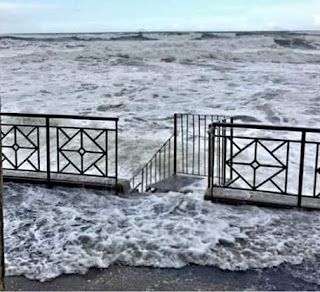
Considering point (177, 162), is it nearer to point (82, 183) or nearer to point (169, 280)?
point (82, 183)

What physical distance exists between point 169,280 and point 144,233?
927 millimetres

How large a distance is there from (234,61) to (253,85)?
16.0m

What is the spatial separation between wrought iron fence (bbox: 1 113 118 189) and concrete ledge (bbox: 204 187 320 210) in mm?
1296

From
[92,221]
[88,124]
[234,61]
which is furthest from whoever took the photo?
[234,61]

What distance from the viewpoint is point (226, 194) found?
5.65 m

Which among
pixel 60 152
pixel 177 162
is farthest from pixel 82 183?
pixel 177 162

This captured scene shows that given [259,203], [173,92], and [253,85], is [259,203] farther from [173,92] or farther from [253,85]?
[253,85]

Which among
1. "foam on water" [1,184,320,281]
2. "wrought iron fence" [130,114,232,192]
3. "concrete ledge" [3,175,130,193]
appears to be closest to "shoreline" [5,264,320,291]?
"foam on water" [1,184,320,281]

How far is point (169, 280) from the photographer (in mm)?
3812

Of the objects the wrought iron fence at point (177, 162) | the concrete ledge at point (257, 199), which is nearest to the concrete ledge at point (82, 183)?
the concrete ledge at point (257, 199)

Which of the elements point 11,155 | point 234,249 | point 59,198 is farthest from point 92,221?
point 11,155

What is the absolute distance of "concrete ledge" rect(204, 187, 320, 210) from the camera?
537cm

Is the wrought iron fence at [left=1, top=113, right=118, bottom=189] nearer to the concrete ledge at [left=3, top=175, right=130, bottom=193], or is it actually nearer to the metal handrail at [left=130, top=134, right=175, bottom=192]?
the concrete ledge at [left=3, top=175, right=130, bottom=193]

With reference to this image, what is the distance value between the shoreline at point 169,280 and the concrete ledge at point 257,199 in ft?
4.75
